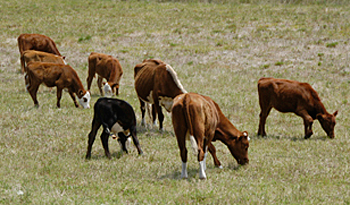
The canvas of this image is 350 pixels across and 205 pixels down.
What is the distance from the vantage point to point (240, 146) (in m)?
9.27

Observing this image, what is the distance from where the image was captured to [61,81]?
14.8 meters

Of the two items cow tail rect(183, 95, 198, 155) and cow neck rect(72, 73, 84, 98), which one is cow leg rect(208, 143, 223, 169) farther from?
cow neck rect(72, 73, 84, 98)

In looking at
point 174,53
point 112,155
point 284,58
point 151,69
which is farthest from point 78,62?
point 112,155

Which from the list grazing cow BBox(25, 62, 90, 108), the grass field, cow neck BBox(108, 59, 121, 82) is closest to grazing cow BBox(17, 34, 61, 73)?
the grass field

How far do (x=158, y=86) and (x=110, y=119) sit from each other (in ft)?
9.60

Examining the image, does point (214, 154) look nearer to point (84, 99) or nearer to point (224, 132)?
A: point (224, 132)

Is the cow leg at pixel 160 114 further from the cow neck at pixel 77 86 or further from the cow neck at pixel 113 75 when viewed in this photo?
the cow neck at pixel 113 75

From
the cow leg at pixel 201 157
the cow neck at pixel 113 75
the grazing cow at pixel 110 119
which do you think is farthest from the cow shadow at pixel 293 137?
the cow neck at pixel 113 75

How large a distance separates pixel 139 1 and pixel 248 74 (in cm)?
2516

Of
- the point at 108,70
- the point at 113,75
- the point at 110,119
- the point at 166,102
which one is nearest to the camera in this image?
the point at 110,119

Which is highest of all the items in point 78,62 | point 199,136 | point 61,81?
point 199,136

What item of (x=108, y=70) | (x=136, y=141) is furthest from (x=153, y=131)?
(x=108, y=70)

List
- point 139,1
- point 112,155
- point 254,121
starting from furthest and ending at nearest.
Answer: point 139,1, point 254,121, point 112,155

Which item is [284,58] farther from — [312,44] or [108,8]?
[108,8]
